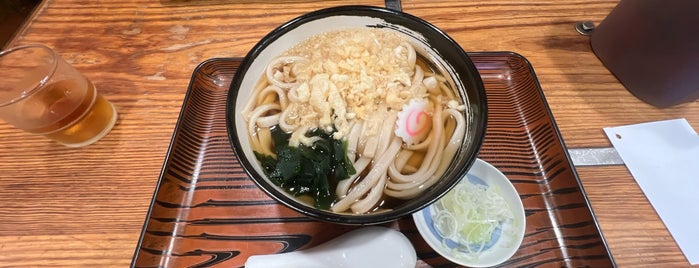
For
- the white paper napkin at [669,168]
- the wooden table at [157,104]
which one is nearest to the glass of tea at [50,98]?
the wooden table at [157,104]

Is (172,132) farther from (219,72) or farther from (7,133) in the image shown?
(7,133)

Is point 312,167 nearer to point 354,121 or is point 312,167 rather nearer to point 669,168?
point 354,121

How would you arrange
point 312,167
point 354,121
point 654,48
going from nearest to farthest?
point 312,167, point 354,121, point 654,48

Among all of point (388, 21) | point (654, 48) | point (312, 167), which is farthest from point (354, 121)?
point (654, 48)

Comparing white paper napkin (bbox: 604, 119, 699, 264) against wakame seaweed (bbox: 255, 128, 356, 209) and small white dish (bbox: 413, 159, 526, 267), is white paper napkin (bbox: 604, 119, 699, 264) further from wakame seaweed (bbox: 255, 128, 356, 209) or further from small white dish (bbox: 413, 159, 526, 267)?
wakame seaweed (bbox: 255, 128, 356, 209)

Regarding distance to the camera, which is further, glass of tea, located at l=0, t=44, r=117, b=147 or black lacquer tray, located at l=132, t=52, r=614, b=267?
glass of tea, located at l=0, t=44, r=117, b=147

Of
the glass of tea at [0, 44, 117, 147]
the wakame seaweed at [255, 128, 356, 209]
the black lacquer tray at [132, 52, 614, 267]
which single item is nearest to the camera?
the wakame seaweed at [255, 128, 356, 209]

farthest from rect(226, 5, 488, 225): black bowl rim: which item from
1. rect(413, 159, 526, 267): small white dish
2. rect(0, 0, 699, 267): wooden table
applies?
rect(0, 0, 699, 267): wooden table
